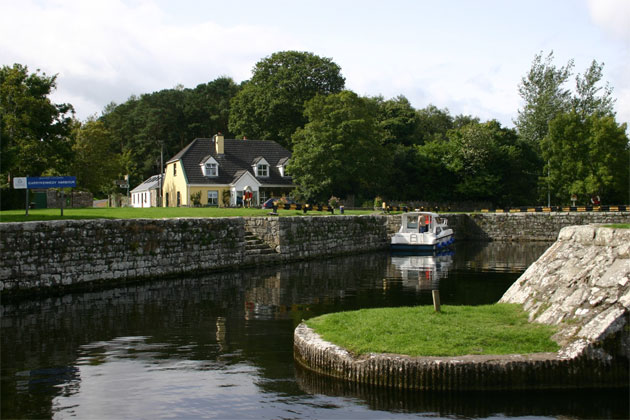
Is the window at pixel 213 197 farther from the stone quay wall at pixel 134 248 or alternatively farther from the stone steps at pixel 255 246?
the stone steps at pixel 255 246

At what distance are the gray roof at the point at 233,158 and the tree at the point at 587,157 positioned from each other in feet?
82.8

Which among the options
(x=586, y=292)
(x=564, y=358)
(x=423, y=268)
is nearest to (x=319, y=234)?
(x=423, y=268)

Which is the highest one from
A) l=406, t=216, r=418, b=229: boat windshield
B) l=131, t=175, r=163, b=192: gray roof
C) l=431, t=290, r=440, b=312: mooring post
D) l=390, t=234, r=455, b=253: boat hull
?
l=131, t=175, r=163, b=192: gray roof

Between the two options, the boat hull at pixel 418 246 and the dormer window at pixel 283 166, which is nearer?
the boat hull at pixel 418 246

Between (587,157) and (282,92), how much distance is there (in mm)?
33053

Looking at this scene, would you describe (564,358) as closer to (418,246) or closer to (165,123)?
(418,246)

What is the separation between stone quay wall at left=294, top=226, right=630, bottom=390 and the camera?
937cm

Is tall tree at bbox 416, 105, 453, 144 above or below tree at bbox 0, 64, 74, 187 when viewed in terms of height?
above

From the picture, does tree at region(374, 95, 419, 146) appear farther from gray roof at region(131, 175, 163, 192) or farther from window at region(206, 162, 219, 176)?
gray roof at region(131, 175, 163, 192)

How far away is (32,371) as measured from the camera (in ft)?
36.8

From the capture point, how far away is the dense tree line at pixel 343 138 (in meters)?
37.2

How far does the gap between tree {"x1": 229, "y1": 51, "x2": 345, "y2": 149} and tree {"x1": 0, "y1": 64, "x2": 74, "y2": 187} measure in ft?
118

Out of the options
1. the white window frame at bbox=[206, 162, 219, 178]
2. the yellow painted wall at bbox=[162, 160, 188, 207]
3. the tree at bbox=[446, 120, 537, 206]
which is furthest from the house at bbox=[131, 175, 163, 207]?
the tree at bbox=[446, 120, 537, 206]

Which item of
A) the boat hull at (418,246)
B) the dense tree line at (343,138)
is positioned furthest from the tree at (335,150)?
the boat hull at (418,246)
